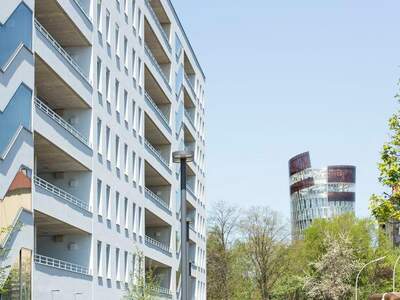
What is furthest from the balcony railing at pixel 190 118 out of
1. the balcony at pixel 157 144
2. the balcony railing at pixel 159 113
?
the balcony railing at pixel 159 113

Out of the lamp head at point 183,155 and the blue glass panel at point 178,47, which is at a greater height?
the blue glass panel at point 178,47

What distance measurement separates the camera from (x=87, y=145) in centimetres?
4475

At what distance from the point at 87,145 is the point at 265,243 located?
6535cm

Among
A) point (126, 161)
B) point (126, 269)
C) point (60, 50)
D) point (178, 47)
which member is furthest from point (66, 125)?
point (178, 47)

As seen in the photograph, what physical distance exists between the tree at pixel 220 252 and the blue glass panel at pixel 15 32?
73.4m

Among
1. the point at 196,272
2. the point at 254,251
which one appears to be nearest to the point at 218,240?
the point at 254,251

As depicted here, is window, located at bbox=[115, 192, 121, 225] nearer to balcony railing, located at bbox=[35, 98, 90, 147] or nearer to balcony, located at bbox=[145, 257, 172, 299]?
balcony railing, located at bbox=[35, 98, 90, 147]

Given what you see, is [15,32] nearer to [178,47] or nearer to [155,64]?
[155,64]

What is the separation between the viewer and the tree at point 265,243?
108 metres

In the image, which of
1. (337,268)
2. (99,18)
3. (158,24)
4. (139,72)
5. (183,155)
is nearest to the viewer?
(183,155)

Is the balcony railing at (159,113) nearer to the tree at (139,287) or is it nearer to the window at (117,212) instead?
the window at (117,212)

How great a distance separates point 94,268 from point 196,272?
39.5 metres

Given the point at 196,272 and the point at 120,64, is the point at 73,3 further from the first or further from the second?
the point at 196,272

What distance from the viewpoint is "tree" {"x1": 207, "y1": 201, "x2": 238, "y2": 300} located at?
350 ft
